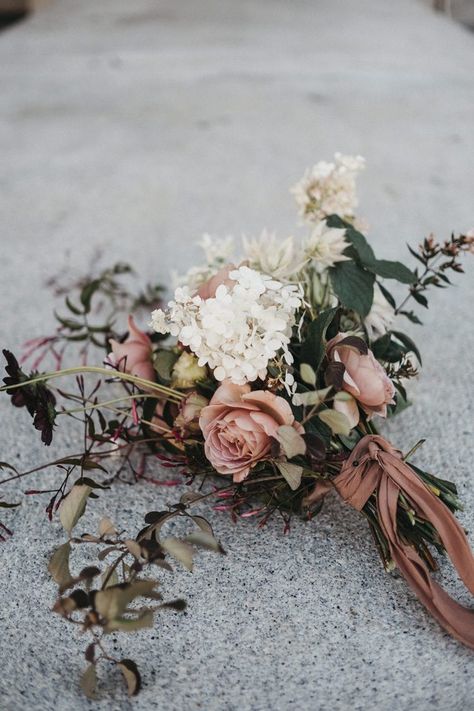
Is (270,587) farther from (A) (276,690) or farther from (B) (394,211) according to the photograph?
(B) (394,211)

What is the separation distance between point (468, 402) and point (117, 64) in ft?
9.10

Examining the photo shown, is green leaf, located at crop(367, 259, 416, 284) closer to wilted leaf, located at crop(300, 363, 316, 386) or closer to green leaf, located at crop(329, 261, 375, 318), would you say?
green leaf, located at crop(329, 261, 375, 318)

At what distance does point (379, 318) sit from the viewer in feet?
3.32

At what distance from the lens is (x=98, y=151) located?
8.03 feet

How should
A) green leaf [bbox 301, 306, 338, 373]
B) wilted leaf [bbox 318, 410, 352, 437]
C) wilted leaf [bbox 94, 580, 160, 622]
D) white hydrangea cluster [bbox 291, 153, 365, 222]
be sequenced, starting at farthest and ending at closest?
white hydrangea cluster [bbox 291, 153, 365, 222] < green leaf [bbox 301, 306, 338, 373] < wilted leaf [bbox 318, 410, 352, 437] < wilted leaf [bbox 94, 580, 160, 622]

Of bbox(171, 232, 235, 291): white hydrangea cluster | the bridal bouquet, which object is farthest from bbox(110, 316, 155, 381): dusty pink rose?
bbox(171, 232, 235, 291): white hydrangea cluster

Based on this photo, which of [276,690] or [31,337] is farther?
[31,337]

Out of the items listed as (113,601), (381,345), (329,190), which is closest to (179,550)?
(113,601)

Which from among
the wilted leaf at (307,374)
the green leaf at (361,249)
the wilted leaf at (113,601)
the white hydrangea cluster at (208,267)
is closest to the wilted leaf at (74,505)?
the wilted leaf at (113,601)

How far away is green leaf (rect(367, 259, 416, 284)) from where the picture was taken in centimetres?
96

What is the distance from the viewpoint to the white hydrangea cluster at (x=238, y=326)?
2.44 feet

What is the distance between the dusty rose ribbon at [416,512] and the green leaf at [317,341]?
11 cm

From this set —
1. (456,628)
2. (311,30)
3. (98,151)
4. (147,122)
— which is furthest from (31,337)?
(311,30)

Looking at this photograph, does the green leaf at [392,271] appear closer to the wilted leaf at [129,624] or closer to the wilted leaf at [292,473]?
the wilted leaf at [292,473]
